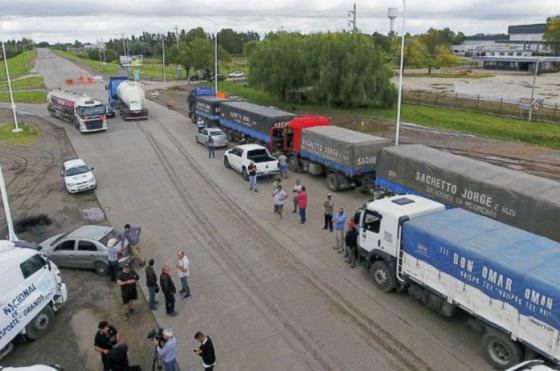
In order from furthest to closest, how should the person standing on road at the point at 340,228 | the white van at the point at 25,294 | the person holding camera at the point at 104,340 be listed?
the person standing on road at the point at 340,228
the white van at the point at 25,294
the person holding camera at the point at 104,340

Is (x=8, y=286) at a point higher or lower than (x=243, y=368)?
higher

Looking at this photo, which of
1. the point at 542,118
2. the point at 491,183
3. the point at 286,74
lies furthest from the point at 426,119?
the point at 491,183

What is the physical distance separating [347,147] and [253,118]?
9804mm

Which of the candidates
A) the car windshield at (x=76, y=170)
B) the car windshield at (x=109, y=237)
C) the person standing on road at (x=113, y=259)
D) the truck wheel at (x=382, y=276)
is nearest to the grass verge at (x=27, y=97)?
the car windshield at (x=76, y=170)

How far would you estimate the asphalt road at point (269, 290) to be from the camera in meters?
11.0

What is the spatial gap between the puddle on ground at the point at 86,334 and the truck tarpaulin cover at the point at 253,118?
56.5 ft

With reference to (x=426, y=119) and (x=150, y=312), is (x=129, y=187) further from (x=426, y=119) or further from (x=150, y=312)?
(x=426, y=119)

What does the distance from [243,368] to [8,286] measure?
231 inches

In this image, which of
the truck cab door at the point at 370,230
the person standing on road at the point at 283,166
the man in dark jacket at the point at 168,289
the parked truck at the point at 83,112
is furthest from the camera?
the parked truck at the point at 83,112

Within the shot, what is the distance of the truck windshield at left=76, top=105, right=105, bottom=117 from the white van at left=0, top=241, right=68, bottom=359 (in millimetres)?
27453

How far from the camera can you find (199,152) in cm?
3153

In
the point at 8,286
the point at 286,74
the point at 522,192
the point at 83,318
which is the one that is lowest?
the point at 83,318

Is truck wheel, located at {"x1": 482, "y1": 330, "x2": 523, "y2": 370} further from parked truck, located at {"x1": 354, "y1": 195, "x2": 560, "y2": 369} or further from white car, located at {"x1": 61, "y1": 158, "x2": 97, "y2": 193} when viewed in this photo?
white car, located at {"x1": 61, "y1": 158, "x2": 97, "y2": 193}

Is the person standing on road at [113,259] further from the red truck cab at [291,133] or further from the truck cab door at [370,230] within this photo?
the red truck cab at [291,133]
